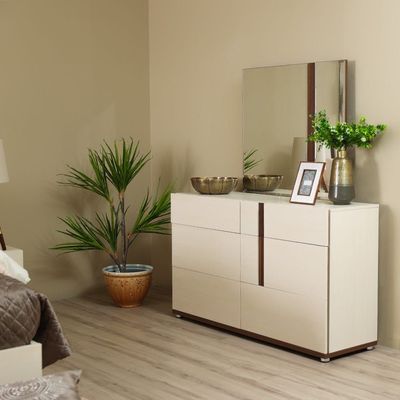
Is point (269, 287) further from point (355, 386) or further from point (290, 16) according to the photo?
point (290, 16)

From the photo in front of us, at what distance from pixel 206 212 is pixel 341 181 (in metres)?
0.93

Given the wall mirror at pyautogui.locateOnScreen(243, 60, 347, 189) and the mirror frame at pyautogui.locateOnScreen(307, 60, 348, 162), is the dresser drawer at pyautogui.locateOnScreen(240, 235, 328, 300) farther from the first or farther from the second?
the mirror frame at pyautogui.locateOnScreen(307, 60, 348, 162)

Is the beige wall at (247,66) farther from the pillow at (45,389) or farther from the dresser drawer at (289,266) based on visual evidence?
the pillow at (45,389)

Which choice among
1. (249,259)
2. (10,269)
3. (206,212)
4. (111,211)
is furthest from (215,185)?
(10,269)

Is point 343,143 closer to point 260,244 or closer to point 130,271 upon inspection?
point 260,244

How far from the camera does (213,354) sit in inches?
165

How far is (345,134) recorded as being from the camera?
419 cm

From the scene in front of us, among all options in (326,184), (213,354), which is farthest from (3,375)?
(326,184)

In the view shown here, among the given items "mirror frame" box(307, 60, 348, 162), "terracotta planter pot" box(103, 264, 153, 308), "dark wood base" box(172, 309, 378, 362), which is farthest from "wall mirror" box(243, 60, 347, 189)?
"terracotta planter pot" box(103, 264, 153, 308)

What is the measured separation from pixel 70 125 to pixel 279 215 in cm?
201

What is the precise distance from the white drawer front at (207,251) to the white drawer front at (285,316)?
0.56ft

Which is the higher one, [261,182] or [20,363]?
[261,182]

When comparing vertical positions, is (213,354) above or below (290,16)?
below

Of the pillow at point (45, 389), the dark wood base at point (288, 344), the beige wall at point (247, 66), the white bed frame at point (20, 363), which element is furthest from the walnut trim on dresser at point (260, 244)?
the pillow at point (45, 389)
